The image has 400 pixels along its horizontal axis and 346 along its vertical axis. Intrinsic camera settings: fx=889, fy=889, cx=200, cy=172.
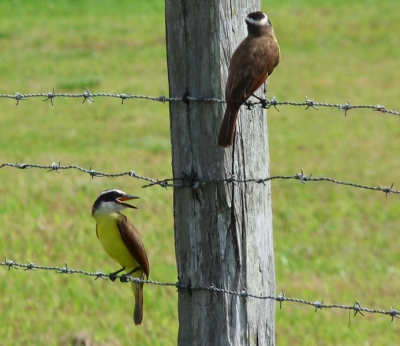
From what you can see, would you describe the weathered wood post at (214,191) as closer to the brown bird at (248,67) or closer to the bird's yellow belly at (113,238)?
the brown bird at (248,67)

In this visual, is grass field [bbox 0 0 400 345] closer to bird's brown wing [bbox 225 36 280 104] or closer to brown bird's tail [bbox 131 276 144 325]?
brown bird's tail [bbox 131 276 144 325]

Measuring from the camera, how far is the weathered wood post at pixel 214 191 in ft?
12.1

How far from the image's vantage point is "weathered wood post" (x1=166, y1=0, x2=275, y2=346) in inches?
145

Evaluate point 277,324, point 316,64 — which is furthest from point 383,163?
point 316,64

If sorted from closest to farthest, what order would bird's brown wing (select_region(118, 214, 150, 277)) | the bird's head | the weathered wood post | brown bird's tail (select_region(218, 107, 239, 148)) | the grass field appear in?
1. brown bird's tail (select_region(218, 107, 239, 148))
2. the weathered wood post
3. bird's brown wing (select_region(118, 214, 150, 277))
4. the bird's head
5. the grass field

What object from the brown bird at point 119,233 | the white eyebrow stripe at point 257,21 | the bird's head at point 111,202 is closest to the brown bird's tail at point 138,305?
the brown bird at point 119,233

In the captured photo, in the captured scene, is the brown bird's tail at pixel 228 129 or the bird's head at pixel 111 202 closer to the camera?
the brown bird's tail at pixel 228 129

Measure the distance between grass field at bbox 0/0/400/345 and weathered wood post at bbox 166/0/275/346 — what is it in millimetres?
2935

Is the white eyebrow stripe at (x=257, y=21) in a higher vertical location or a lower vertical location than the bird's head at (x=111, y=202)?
higher

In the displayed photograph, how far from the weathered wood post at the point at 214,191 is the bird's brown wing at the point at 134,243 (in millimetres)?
1047

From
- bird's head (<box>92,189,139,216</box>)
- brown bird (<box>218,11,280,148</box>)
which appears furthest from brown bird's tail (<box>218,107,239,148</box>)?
bird's head (<box>92,189,139,216</box>)

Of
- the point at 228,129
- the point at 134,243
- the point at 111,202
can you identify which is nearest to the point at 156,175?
the point at 111,202

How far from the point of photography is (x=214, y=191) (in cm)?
375

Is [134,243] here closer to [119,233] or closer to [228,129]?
[119,233]
